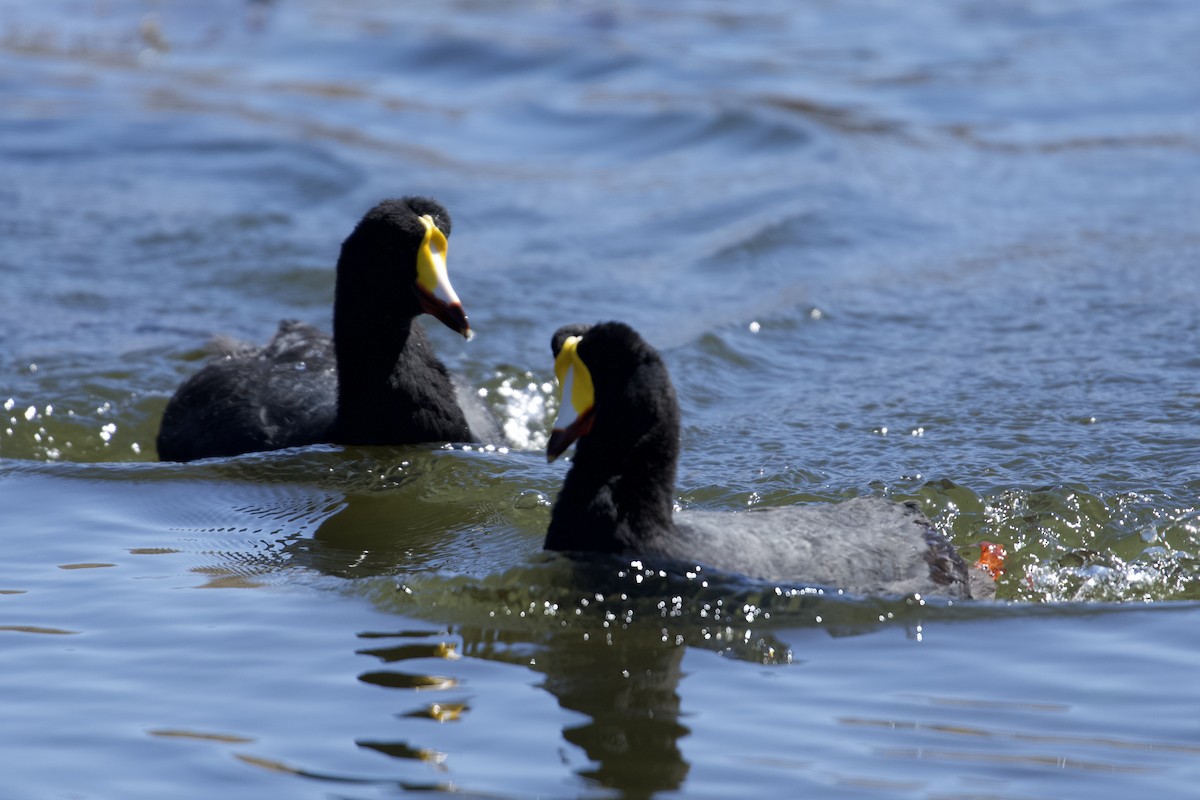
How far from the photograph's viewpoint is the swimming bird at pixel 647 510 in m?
5.15

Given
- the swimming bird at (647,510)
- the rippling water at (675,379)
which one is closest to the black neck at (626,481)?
the swimming bird at (647,510)

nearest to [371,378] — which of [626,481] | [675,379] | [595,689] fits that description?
[675,379]

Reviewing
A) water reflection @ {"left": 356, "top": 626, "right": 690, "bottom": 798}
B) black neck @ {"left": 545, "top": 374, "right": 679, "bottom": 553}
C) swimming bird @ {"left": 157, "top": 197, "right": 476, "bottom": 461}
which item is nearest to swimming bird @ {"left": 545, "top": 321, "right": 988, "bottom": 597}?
black neck @ {"left": 545, "top": 374, "right": 679, "bottom": 553}

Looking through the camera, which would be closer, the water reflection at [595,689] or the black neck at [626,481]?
the water reflection at [595,689]

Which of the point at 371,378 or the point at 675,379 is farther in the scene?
the point at 675,379

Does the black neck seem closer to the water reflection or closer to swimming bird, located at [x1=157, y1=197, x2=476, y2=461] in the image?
the water reflection

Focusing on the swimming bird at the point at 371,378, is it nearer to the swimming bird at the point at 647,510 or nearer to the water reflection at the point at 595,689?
the swimming bird at the point at 647,510

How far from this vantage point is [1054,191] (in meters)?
12.5

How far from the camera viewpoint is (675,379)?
872 centimetres

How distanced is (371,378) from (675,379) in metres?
2.08

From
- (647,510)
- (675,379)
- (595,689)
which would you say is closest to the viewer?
(595,689)

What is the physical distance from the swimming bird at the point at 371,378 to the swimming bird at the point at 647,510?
1.65 meters

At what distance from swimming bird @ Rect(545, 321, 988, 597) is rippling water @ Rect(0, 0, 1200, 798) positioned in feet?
0.34

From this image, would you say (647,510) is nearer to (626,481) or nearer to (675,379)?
(626,481)
